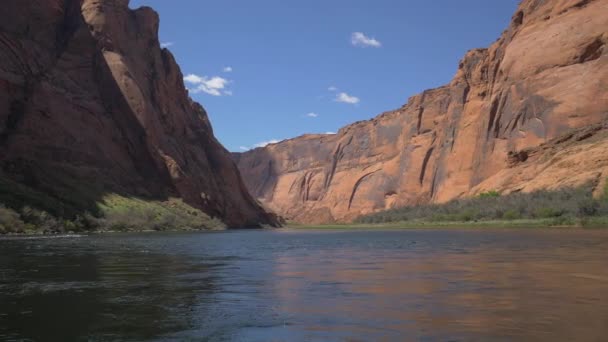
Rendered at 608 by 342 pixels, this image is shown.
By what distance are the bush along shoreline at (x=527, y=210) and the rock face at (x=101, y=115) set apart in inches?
1470

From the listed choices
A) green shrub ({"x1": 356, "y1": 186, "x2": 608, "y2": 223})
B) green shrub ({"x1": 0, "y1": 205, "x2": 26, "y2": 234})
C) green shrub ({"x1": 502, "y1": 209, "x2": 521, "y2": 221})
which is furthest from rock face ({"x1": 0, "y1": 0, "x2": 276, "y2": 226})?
green shrub ({"x1": 502, "y1": 209, "x2": 521, "y2": 221})

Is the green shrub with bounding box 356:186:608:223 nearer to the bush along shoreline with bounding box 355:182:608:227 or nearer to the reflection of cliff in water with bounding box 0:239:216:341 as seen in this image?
the bush along shoreline with bounding box 355:182:608:227

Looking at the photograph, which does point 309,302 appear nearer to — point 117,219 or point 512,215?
point 512,215

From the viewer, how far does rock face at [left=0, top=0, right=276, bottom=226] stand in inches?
2921

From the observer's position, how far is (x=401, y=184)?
138750mm

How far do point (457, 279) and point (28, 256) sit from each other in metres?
18.2

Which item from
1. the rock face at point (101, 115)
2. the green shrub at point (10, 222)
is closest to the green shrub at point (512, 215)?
the rock face at point (101, 115)

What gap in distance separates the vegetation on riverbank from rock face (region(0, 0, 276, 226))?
2.62 metres

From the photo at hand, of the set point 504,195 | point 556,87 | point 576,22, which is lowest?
point 504,195

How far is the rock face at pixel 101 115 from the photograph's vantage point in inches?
2921

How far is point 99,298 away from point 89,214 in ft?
184

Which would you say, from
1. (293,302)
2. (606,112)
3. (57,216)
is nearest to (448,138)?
(606,112)

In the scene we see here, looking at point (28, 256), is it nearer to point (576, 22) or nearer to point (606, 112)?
point (606, 112)

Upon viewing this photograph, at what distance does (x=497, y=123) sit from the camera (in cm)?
10481
